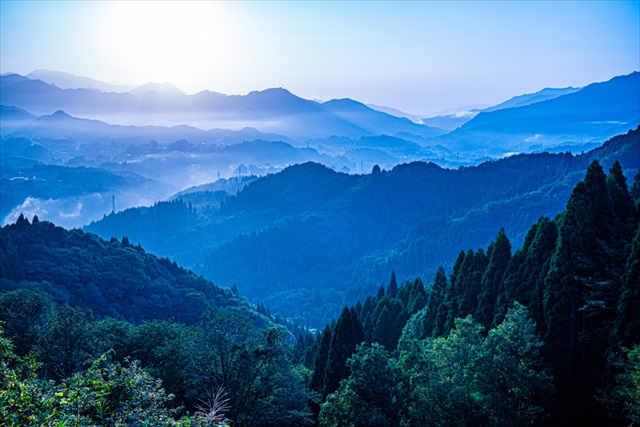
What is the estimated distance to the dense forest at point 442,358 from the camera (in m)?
20.7

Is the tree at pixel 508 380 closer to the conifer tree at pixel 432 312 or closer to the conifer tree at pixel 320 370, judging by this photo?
the conifer tree at pixel 432 312

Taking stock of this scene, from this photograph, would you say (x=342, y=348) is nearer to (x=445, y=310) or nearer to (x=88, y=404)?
(x=445, y=310)

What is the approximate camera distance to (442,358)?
2520cm

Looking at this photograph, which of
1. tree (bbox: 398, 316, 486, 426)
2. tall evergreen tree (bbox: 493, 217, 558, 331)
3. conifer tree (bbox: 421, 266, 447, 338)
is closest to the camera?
tree (bbox: 398, 316, 486, 426)

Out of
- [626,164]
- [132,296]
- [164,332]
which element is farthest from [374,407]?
[626,164]

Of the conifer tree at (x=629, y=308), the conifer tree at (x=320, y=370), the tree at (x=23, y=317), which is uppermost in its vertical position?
the conifer tree at (x=629, y=308)

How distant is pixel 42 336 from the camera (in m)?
31.3

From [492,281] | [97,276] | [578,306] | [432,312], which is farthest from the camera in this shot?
[97,276]

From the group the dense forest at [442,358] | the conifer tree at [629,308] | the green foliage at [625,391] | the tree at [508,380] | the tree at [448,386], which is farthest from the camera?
the conifer tree at [629,308]

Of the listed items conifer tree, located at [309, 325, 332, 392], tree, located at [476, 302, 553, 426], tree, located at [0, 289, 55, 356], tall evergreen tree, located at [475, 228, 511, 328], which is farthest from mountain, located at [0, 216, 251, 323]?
tree, located at [476, 302, 553, 426]

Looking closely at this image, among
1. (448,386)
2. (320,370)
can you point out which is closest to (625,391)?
(448,386)

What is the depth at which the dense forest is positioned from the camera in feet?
67.8

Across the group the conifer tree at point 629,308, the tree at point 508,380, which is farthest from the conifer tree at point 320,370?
the conifer tree at point 629,308

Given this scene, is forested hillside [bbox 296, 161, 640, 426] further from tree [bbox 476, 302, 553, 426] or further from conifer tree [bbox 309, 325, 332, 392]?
conifer tree [bbox 309, 325, 332, 392]
